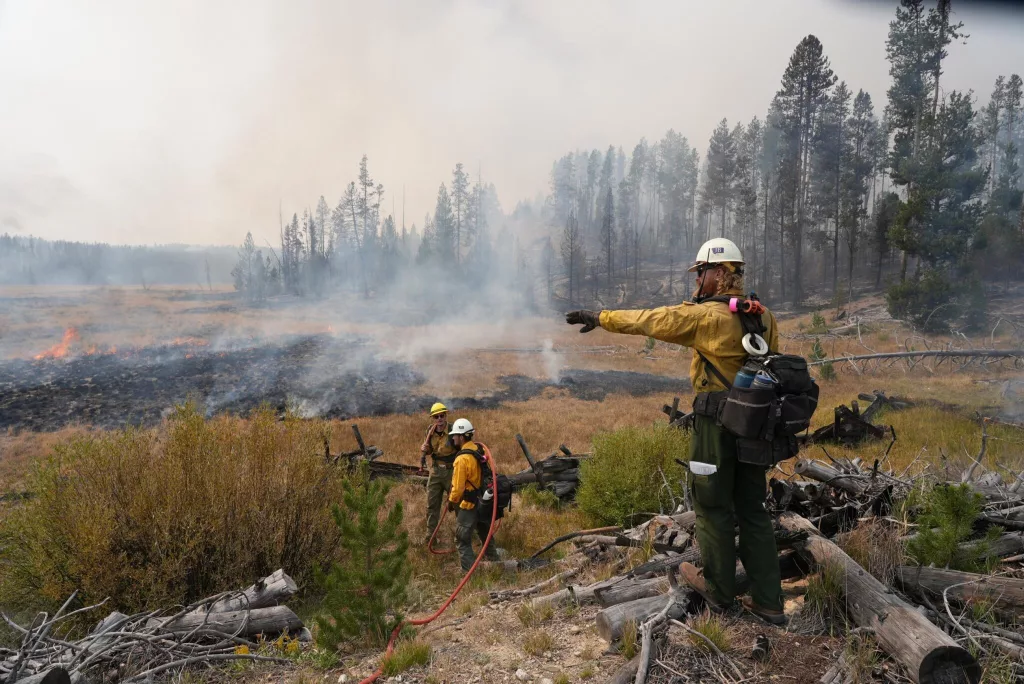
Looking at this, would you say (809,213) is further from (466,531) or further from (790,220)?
(466,531)

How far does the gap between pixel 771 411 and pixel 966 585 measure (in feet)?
5.61

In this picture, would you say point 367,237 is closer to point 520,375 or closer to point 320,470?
point 520,375

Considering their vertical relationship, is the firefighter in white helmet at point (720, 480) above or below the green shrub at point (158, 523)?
above

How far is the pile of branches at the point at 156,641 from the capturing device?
3211mm

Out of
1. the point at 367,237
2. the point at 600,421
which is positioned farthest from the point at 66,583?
the point at 367,237

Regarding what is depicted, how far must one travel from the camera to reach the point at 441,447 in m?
7.57

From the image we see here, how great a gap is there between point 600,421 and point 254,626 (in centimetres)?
1272

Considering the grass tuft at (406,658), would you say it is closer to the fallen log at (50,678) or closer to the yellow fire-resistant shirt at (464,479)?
the fallen log at (50,678)

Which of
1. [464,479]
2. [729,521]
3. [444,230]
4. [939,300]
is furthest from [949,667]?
[444,230]

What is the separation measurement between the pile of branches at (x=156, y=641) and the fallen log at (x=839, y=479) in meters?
4.89

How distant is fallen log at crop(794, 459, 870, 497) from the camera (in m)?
4.88

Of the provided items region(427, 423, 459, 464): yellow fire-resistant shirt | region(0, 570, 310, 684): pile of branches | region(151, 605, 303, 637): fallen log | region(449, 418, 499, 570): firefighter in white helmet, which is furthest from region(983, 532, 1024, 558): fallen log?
region(427, 423, 459, 464): yellow fire-resistant shirt

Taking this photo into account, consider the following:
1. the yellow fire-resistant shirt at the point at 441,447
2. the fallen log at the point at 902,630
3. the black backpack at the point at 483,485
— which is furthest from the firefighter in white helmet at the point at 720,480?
the yellow fire-resistant shirt at the point at 441,447

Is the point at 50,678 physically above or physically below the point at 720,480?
below
